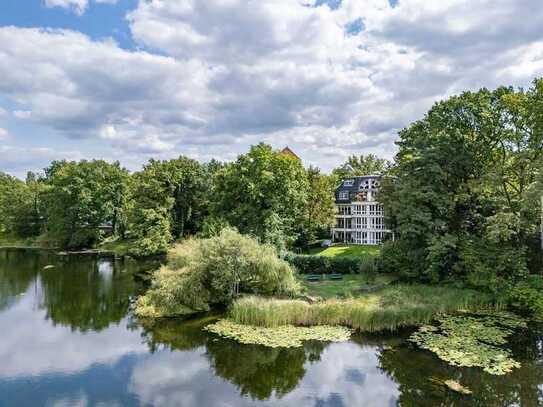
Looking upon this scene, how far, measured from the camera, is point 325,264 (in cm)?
3198

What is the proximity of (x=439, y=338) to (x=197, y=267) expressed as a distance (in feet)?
40.2

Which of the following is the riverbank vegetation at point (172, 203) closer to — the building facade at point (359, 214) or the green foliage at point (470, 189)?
the building facade at point (359, 214)

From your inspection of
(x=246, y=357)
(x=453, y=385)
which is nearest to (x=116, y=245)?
(x=246, y=357)

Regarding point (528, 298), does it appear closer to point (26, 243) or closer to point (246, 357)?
point (246, 357)

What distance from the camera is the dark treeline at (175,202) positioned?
112ft

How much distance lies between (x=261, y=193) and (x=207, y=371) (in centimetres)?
1943

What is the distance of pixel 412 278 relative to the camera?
89.7 feet

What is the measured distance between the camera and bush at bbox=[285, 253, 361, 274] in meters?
31.6

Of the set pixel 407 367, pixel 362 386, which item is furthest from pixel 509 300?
pixel 362 386

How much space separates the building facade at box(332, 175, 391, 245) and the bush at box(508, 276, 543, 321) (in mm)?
22856

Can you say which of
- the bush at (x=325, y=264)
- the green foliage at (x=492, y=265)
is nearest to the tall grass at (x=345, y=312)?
the green foliage at (x=492, y=265)

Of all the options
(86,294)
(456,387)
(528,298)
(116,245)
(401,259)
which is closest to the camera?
(456,387)

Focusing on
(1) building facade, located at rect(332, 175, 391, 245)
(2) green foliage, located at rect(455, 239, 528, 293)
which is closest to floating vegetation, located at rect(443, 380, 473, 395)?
(2) green foliage, located at rect(455, 239, 528, 293)

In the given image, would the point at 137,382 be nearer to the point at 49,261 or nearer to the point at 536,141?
the point at 536,141
